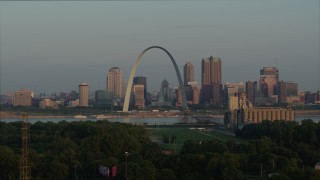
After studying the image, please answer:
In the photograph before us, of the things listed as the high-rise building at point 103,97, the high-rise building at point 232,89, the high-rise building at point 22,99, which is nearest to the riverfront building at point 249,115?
the high-rise building at point 232,89

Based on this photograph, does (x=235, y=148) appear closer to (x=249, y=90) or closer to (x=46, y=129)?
(x=46, y=129)

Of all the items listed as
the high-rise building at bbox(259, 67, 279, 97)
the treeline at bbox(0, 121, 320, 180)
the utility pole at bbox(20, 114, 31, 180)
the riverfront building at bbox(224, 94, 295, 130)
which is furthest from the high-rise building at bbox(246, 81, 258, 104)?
the utility pole at bbox(20, 114, 31, 180)

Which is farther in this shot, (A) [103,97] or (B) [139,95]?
(A) [103,97]

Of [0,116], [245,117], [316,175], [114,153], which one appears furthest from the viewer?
[0,116]

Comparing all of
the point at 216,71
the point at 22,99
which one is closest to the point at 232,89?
the point at 216,71

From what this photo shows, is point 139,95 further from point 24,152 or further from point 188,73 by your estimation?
point 24,152

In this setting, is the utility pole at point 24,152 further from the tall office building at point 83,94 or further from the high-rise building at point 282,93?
the tall office building at point 83,94

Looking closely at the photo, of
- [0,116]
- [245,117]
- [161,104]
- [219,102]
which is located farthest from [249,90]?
[245,117]

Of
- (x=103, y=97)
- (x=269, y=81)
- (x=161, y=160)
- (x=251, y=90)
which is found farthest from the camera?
(x=103, y=97)
